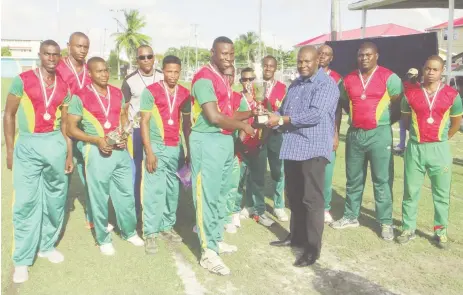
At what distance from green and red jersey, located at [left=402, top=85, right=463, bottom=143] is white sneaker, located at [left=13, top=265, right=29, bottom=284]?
4.17m

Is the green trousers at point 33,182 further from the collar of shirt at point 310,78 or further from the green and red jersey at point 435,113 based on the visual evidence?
the green and red jersey at point 435,113

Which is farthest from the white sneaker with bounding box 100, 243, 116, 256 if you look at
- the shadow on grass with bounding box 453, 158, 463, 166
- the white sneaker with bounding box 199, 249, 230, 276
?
the shadow on grass with bounding box 453, 158, 463, 166

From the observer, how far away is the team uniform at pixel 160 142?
4.77m

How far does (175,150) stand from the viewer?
491cm

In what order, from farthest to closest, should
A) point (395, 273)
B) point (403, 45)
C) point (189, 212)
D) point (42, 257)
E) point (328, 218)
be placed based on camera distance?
point (403, 45) → point (189, 212) → point (328, 218) → point (42, 257) → point (395, 273)

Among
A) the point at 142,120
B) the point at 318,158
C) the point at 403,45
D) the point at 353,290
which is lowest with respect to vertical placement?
the point at 353,290

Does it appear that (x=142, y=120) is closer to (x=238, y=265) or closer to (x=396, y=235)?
(x=238, y=265)

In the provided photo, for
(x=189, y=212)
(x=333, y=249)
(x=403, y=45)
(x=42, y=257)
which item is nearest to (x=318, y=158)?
(x=333, y=249)

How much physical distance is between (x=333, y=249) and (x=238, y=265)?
1.12m

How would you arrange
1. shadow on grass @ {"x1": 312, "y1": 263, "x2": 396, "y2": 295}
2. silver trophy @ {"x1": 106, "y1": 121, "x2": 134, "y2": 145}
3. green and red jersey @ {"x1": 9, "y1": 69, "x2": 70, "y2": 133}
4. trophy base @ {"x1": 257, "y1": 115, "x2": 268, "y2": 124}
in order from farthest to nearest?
silver trophy @ {"x1": 106, "y1": 121, "x2": 134, "y2": 145}
trophy base @ {"x1": 257, "y1": 115, "x2": 268, "y2": 124}
green and red jersey @ {"x1": 9, "y1": 69, "x2": 70, "y2": 133}
shadow on grass @ {"x1": 312, "y1": 263, "x2": 396, "y2": 295}

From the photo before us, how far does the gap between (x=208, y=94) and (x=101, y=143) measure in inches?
47.2

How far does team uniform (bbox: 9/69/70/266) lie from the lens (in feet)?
13.4

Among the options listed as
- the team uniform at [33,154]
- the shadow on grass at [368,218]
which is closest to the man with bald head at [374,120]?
→ the shadow on grass at [368,218]

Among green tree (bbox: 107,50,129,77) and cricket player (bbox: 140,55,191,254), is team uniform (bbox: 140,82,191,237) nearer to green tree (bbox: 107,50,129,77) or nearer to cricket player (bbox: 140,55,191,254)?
cricket player (bbox: 140,55,191,254)
